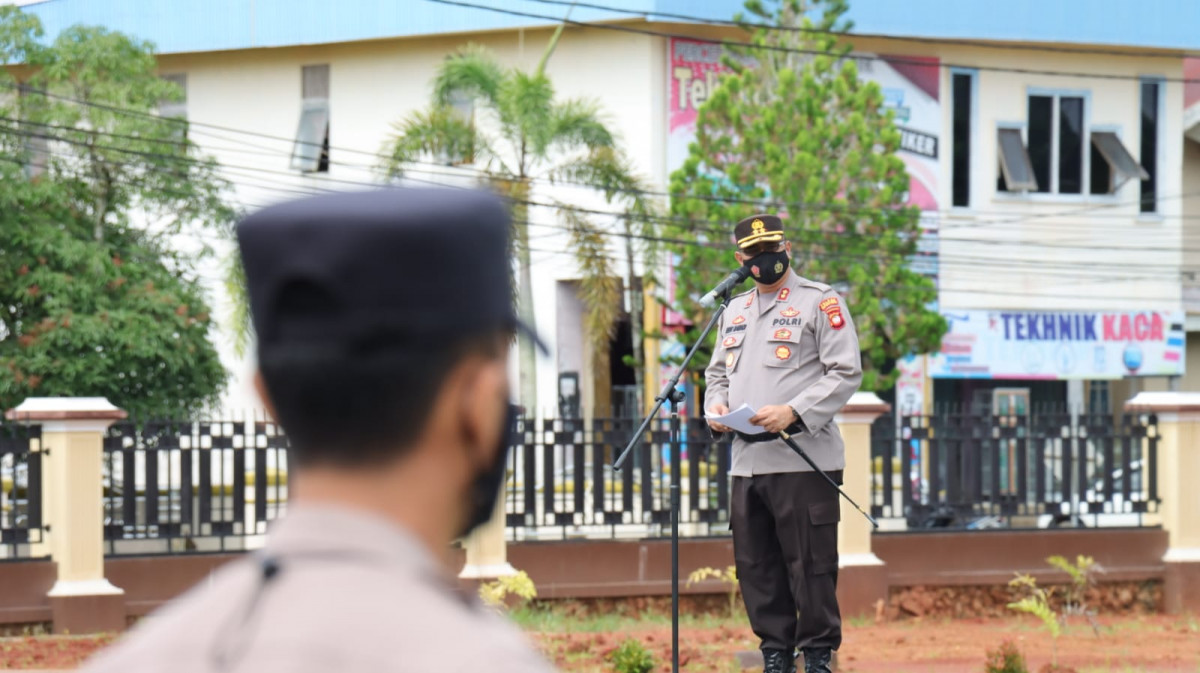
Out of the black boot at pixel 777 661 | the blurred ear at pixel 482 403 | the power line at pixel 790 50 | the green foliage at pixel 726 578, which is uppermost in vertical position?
the power line at pixel 790 50

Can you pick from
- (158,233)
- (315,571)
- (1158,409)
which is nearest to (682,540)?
(1158,409)

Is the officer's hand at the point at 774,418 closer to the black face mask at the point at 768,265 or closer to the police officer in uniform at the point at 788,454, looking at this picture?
Result: the police officer in uniform at the point at 788,454

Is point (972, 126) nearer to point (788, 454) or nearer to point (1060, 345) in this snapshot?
point (1060, 345)

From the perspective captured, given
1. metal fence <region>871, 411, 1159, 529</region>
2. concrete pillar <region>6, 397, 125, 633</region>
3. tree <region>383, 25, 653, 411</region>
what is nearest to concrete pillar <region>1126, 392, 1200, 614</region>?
metal fence <region>871, 411, 1159, 529</region>

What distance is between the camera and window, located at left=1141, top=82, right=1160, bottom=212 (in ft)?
86.8

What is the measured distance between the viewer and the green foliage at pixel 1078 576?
31.4ft

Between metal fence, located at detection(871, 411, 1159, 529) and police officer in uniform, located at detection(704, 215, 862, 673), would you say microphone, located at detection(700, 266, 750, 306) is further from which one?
metal fence, located at detection(871, 411, 1159, 529)

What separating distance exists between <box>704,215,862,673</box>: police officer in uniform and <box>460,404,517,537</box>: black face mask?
15.2 feet

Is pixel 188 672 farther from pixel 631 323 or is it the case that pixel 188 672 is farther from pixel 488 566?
pixel 631 323

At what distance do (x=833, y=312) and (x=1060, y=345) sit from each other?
68.3 ft

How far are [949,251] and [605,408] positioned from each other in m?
16.0

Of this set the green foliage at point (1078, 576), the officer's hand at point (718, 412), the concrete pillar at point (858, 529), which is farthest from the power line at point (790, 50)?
the officer's hand at point (718, 412)

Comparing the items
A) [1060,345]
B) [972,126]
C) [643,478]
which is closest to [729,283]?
[643,478]

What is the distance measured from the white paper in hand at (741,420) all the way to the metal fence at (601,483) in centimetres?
375
